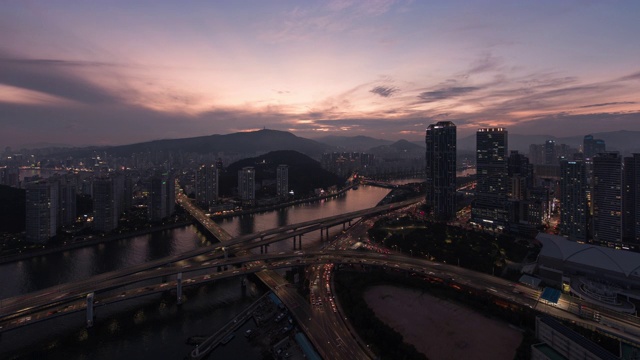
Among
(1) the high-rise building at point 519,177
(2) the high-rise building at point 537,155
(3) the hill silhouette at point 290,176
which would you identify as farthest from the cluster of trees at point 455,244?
(2) the high-rise building at point 537,155

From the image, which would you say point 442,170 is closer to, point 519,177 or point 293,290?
point 519,177

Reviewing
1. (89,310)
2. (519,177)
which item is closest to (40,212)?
(89,310)

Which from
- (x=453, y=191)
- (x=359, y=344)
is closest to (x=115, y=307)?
(x=359, y=344)

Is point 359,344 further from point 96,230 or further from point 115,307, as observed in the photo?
point 96,230

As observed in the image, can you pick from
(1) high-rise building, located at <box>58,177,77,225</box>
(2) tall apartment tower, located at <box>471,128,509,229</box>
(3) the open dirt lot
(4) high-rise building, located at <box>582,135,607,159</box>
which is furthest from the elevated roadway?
(4) high-rise building, located at <box>582,135,607,159</box>

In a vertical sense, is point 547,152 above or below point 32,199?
above

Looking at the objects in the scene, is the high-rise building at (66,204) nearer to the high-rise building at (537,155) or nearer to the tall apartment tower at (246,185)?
the tall apartment tower at (246,185)

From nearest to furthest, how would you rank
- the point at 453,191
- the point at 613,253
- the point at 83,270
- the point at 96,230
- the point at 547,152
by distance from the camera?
the point at 613,253, the point at 83,270, the point at 96,230, the point at 453,191, the point at 547,152
